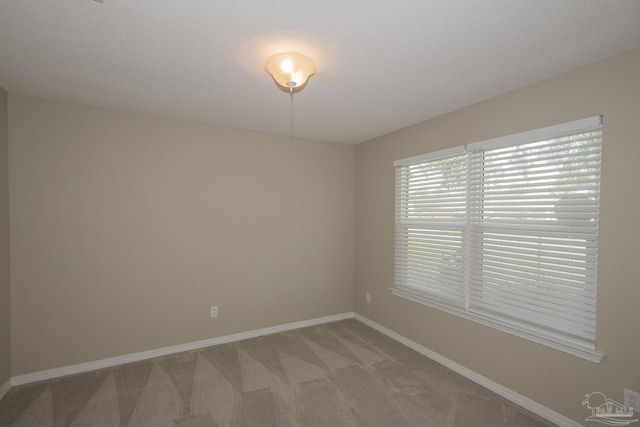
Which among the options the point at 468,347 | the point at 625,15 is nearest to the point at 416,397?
the point at 468,347

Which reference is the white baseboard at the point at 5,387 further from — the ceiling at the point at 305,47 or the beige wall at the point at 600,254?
the beige wall at the point at 600,254

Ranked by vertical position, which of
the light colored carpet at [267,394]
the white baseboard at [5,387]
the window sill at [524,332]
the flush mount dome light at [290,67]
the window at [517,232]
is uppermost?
the flush mount dome light at [290,67]

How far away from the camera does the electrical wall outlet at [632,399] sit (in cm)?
173

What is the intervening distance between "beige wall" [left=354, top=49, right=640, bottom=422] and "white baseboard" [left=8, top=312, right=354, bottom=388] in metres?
1.53

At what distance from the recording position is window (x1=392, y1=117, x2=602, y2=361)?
6.50 ft

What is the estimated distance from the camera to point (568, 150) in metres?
2.05

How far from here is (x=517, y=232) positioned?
2324 millimetres

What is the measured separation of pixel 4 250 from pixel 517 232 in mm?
4171

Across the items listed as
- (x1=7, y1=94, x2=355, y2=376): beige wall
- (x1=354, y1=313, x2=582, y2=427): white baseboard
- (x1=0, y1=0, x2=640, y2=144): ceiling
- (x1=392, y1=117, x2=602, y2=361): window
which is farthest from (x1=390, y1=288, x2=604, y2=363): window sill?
(x1=0, y1=0, x2=640, y2=144): ceiling

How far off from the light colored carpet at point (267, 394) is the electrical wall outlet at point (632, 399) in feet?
1.71

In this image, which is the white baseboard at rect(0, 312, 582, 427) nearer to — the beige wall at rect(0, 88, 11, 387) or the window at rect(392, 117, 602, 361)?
the beige wall at rect(0, 88, 11, 387)

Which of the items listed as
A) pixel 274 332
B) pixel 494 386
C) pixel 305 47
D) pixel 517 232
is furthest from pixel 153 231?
pixel 494 386

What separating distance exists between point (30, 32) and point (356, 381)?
10.9 ft

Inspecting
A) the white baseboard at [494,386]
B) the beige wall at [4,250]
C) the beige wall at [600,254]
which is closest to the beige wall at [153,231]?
the beige wall at [4,250]
